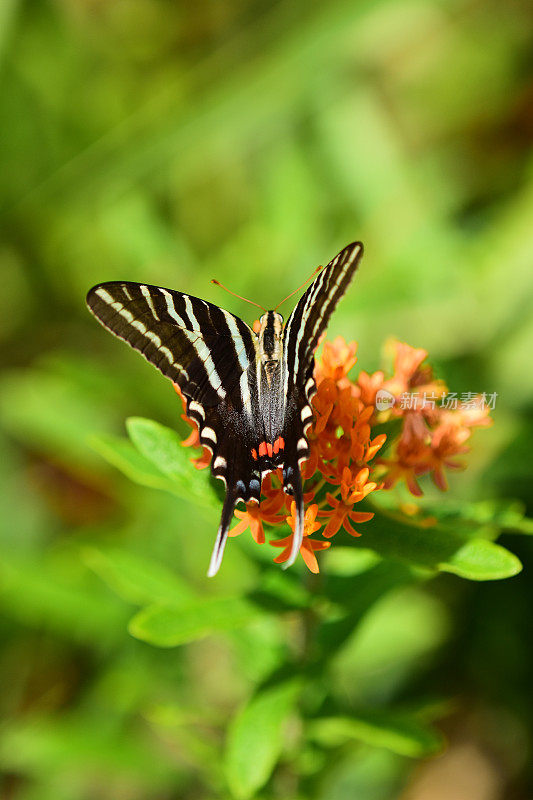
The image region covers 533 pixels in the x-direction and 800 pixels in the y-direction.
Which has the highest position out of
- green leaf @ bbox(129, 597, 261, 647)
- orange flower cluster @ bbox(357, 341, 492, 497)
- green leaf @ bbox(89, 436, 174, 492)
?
orange flower cluster @ bbox(357, 341, 492, 497)

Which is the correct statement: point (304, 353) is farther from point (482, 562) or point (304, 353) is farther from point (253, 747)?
point (253, 747)

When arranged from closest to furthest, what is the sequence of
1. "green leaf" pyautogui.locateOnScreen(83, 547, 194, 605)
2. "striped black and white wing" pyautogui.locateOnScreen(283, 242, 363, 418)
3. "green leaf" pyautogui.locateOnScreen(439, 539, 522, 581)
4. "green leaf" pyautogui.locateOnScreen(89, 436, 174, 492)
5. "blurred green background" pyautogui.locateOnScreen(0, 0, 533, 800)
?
"green leaf" pyautogui.locateOnScreen(439, 539, 522, 581), "striped black and white wing" pyautogui.locateOnScreen(283, 242, 363, 418), "green leaf" pyautogui.locateOnScreen(89, 436, 174, 492), "green leaf" pyautogui.locateOnScreen(83, 547, 194, 605), "blurred green background" pyautogui.locateOnScreen(0, 0, 533, 800)

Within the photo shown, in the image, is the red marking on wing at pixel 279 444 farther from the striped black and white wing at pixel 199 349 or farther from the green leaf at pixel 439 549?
the green leaf at pixel 439 549

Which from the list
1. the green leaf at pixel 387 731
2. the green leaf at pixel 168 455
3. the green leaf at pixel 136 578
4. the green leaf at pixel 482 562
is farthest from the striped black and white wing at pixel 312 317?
the green leaf at pixel 387 731

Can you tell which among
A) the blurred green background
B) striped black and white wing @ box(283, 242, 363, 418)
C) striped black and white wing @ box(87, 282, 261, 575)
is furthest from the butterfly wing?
the blurred green background

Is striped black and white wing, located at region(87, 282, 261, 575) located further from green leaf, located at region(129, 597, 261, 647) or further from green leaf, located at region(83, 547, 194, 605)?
green leaf, located at region(83, 547, 194, 605)

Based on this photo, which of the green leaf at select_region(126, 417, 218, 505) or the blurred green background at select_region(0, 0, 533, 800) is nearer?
the green leaf at select_region(126, 417, 218, 505)

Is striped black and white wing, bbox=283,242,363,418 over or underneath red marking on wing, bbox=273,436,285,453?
over
